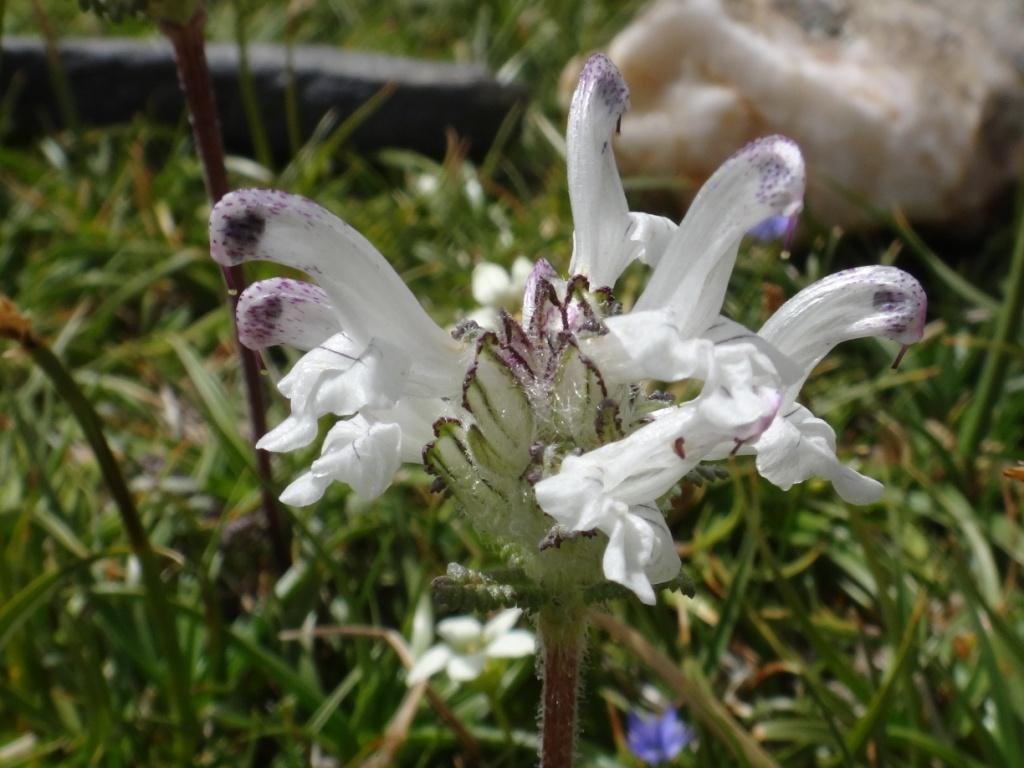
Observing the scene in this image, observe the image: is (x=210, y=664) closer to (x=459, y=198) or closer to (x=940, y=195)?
(x=459, y=198)

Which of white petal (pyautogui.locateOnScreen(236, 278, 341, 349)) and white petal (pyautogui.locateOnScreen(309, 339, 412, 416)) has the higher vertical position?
white petal (pyautogui.locateOnScreen(236, 278, 341, 349))

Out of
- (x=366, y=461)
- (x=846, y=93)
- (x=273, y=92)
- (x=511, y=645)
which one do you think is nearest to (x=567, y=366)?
(x=366, y=461)

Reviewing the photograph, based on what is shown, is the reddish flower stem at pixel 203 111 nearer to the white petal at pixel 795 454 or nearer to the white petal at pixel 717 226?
the white petal at pixel 717 226

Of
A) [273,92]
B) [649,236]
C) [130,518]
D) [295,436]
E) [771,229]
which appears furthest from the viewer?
[273,92]

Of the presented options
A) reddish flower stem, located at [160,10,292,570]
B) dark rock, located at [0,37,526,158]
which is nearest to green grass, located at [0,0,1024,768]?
reddish flower stem, located at [160,10,292,570]

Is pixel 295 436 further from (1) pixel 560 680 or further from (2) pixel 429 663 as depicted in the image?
(2) pixel 429 663

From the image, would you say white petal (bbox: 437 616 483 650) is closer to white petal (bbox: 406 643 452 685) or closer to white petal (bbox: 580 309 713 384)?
white petal (bbox: 406 643 452 685)

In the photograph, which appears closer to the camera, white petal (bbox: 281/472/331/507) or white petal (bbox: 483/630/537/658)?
white petal (bbox: 281/472/331/507)
